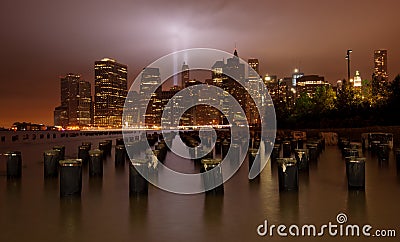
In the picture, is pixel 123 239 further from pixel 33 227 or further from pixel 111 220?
pixel 33 227

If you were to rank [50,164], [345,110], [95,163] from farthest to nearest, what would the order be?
1. [345,110]
2. [95,163]
3. [50,164]


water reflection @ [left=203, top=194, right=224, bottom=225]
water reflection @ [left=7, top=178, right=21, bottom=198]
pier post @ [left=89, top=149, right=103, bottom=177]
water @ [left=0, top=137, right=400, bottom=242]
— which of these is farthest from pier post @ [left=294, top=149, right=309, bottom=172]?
water reflection @ [left=7, top=178, right=21, bottom=198]

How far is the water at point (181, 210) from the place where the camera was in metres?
5.74

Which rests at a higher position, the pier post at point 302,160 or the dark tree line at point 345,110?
the dark tree line at point 345,110

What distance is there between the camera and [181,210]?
7.29m

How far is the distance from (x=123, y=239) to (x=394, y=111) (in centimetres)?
2772

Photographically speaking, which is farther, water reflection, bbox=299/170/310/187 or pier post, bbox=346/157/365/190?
water reflection, bbox=299/170/310/187

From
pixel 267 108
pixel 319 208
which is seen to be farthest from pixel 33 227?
pixel 267 108

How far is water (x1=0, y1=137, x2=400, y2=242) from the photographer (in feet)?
18.8

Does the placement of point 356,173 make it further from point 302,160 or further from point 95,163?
point 95,163

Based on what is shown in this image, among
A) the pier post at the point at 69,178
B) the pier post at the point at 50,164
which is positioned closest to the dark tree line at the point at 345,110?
the pier post at the point at 50,164

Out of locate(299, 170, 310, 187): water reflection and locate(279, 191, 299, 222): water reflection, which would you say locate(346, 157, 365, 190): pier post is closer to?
locate(299, 170, 310, 187): water reflection

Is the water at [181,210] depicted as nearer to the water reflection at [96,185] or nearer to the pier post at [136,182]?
the water reflection at [96,185]

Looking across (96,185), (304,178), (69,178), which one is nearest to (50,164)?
(96,185)
